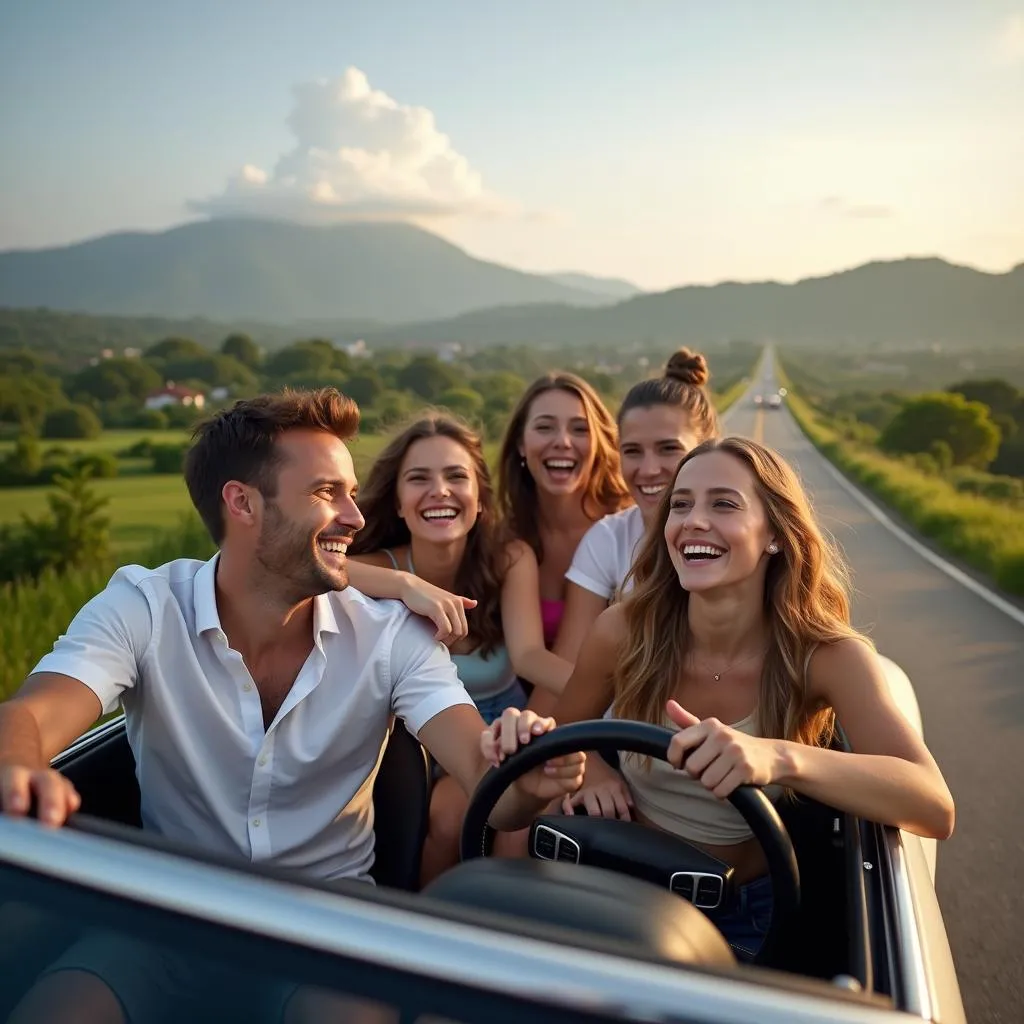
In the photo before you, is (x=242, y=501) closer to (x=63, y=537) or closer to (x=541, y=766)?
(x=541, y=766)

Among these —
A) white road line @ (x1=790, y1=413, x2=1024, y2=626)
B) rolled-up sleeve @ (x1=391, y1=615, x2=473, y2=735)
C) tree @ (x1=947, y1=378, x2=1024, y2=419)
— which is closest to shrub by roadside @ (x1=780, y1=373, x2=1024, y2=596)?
white road line @ (x1=790, y1=413, x2=1024, y2=626)

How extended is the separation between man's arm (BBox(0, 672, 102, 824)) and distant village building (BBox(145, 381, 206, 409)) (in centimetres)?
3108

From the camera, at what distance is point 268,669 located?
2.46 m

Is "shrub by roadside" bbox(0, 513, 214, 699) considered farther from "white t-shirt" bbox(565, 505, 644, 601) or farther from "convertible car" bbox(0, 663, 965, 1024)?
"convertible car" bbox(0, 663, 965, 1024)

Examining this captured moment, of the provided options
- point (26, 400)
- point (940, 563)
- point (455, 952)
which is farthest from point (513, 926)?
point (26, 400)

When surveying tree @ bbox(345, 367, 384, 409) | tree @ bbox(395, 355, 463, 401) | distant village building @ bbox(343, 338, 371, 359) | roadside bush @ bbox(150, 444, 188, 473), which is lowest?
distant village building @ bbox(343, 338, 371, 359)

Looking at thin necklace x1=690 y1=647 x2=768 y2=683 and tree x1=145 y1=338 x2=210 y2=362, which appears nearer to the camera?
thin necklace x1=690 y1=647 x2=768 y2=683

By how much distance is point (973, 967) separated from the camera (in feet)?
11.0

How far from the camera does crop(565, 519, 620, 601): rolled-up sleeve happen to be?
3689 millimetres

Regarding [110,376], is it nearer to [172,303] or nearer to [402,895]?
[402,895]

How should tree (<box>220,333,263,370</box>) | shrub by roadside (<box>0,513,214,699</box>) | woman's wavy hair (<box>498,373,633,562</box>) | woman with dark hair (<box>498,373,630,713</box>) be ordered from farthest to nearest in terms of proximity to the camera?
tree (<box>220,333,263,370</box>)
shrub by roadside (<box>0,513,214,699</box>)
woman's wavy hair (<box>498,373,633,562</box>)
woman with dark hair (<box>498,373,630,713</box>)

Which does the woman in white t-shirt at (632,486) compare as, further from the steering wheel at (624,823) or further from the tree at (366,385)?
the tree at (366,385)

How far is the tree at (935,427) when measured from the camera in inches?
1809

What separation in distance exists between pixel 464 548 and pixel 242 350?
2114 inches
